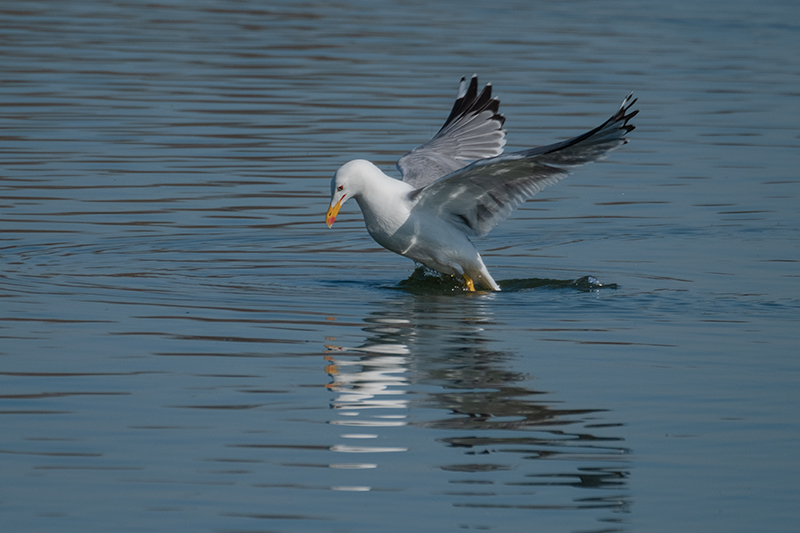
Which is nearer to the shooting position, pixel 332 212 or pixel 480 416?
pixel 480 416

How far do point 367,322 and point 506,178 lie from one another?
1.59 metres

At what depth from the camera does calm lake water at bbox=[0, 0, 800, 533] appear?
5379mm

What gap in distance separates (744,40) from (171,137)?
16035 millimetres

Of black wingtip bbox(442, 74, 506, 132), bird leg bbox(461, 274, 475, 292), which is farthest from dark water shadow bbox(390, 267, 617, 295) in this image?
black wingtip bbox(442, 74, 506, 132)

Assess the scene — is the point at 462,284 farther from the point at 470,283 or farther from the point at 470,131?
the point at 470,131

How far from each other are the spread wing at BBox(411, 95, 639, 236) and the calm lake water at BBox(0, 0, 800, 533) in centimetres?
62

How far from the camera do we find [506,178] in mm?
9289

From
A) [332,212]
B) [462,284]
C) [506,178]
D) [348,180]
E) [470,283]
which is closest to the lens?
[332,212]

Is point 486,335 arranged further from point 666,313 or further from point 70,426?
point 70,426

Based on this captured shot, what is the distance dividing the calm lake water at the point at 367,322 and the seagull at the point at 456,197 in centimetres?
32

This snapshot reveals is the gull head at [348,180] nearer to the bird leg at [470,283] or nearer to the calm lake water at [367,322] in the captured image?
the calm lake water at [367,322]

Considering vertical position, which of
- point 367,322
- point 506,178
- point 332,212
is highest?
point 506,178

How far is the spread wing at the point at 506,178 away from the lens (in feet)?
27.8

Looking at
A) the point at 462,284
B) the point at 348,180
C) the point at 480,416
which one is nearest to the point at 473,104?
the point at 462,284
